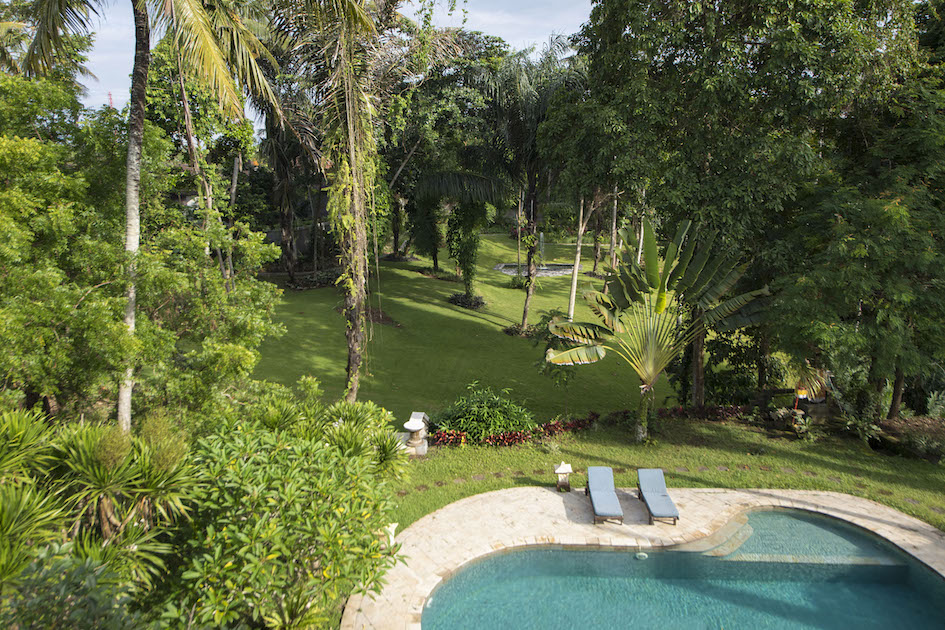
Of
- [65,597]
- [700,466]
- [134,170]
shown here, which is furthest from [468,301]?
[65,597]

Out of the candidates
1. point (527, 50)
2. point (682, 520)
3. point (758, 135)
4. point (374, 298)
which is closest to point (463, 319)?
point (374, 298)

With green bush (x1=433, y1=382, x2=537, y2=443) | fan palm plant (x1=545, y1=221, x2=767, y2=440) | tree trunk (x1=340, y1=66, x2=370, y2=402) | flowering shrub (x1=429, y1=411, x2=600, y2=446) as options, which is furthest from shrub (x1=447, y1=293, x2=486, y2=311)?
tree trunk (x1=340, y1=66, x2=370, y2=402)

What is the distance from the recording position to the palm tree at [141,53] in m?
7.57

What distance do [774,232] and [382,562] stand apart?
1293cm

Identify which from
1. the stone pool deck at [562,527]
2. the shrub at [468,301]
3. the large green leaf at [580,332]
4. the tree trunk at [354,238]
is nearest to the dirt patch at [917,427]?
the stone pool deck at [562,527]

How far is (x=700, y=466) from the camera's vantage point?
1276 cm

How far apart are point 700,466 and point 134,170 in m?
12.0

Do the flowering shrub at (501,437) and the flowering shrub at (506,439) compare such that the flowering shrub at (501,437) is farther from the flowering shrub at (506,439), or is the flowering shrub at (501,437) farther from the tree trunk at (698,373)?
the tree trunk at (698,373)

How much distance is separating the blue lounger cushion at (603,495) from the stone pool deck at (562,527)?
0.25 metres

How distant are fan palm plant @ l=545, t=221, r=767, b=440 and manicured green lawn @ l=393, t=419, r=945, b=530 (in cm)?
116

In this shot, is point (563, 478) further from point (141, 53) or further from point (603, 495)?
point (141, 53)

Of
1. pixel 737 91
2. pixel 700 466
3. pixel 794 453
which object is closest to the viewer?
pixel 700 466

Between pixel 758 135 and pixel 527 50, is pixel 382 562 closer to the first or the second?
pixel 758 135

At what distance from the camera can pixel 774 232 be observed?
48.9 ft
